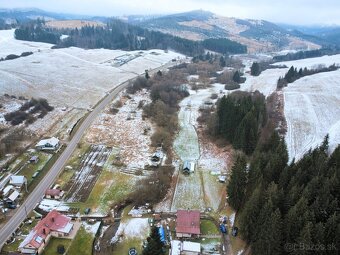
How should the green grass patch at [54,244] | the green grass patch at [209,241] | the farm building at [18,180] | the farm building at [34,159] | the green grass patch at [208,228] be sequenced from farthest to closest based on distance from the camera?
the farm building at [34,159], the farm building at [18,180], the green grass patch at [208,228], the green grass patch at [209,241], the green grass patch at [54,244]

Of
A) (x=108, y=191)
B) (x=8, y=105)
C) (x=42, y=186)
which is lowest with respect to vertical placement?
(x=42, y=186)

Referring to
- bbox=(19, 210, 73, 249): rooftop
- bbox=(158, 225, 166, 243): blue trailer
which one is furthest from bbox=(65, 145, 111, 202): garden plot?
bbox=(158, 225, 166, 243): blue trailer

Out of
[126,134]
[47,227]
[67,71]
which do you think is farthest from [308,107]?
[67,71]

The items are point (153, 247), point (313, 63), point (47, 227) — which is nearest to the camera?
point (153, 247)

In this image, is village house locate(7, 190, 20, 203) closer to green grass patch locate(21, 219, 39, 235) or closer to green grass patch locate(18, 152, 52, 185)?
green grass patch locate(18, 152, 52, 185)

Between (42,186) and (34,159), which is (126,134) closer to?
(34,159)

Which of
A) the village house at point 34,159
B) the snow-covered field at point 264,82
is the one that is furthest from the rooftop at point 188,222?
the snow-covered field at point 264,82

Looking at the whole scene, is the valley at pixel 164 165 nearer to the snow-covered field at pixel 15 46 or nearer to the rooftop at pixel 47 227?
the rooftop at pixel 47 227
